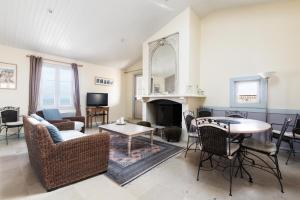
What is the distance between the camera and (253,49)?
3832 millimetres

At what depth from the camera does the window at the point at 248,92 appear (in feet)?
12.2

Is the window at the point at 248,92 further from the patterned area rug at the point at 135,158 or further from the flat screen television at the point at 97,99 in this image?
the flat screen television at the point at 97,99

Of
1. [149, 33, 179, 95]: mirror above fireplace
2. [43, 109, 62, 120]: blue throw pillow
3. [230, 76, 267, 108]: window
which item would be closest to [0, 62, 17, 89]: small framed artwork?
[43, 109, 62, 120]: blue throw pillow

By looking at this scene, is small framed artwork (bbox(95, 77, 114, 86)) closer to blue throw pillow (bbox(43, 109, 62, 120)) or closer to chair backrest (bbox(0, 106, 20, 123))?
blue throw pillow (bbox(43, 109, 62, 120))

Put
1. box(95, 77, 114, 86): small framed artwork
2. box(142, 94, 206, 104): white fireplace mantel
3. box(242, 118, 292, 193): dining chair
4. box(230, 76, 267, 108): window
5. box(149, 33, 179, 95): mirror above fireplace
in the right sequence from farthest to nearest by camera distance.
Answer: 1. box(95, 77, 114, 86): small framed artwork
2. box(149, 33, 179, 95): mirror above fireplace
3. box(142, 94, 206, 104): white fireplace mantel
4. box(230, 76, 267, 108): window
5. box(242, 118, 292, 193): dining chair

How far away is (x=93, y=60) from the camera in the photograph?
5.86 m

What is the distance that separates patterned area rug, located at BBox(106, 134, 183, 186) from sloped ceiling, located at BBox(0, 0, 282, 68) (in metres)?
2.98

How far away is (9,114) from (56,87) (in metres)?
1.51

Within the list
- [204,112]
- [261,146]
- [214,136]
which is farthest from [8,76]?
[261,146]

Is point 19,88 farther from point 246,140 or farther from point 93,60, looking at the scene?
point 246,140

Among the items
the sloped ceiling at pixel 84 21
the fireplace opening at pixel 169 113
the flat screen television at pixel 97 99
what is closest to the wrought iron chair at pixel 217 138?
the fireplace opening at pixel 169 113

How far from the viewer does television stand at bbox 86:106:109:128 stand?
5820 mm

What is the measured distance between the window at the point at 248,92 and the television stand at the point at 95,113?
4.44 meters

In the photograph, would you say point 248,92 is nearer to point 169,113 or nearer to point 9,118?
point 169,113
